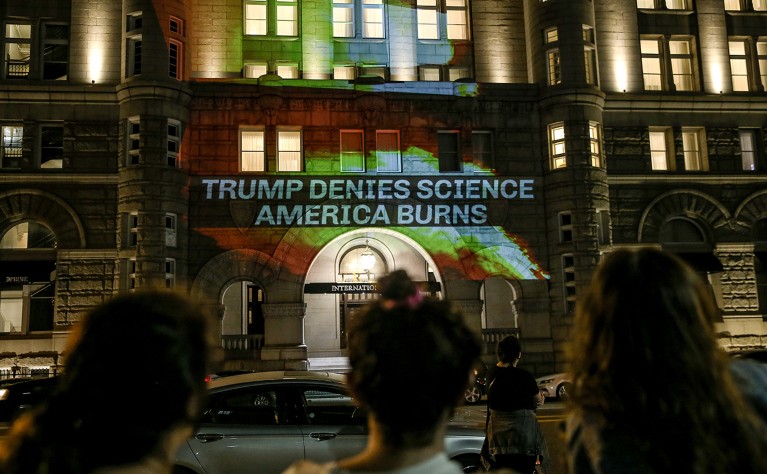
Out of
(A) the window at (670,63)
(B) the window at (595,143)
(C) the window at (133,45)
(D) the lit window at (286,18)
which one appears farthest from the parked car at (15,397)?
(A) the window at (670,63)

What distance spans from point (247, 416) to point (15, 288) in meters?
18.9

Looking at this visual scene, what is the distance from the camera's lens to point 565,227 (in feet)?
79.8

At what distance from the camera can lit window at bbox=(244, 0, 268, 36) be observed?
2555 cm

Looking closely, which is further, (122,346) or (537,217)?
(537,217)

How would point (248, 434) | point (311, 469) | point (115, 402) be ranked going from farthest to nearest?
point (248, 434) → point (311, 469) → point (115, 402)

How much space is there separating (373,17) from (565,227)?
11.2 meters

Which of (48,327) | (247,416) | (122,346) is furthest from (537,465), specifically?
(48,327)

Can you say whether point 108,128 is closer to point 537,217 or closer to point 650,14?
point 537,217

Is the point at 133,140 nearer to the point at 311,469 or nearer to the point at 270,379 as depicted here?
the point at 270,379

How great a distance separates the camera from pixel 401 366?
225cm

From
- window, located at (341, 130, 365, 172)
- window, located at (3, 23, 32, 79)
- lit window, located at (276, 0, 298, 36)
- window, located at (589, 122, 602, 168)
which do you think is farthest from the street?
window, located at (3, 23, 32, 79)

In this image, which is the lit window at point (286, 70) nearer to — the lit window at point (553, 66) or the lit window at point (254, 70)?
the lit window at point (254, 70)

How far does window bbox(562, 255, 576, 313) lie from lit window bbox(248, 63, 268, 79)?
44.4 ft

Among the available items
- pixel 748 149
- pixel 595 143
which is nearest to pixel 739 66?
pixel 748 149
